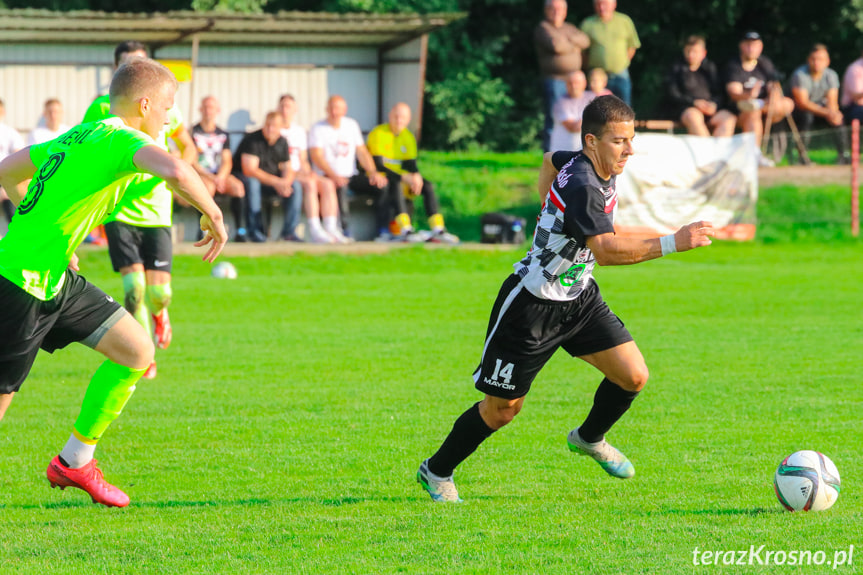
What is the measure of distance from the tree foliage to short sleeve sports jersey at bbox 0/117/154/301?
20.7 m

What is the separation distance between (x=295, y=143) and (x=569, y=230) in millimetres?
14277

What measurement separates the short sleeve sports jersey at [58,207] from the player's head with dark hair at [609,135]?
1.94m

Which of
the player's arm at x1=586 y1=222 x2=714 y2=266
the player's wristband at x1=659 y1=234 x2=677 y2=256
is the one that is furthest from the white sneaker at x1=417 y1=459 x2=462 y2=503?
the player's wristband at x1=659 y1=234 x2=677 y2=256

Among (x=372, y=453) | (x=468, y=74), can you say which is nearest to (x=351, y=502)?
(x=372, y=453)

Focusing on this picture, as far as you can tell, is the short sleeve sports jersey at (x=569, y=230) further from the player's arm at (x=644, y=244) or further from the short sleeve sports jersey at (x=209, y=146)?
the short sleeve sports jersey at (x=209, y=146)

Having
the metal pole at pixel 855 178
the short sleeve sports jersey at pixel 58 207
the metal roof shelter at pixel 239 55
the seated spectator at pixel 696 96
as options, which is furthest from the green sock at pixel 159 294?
the metal pole at pixel 855 178

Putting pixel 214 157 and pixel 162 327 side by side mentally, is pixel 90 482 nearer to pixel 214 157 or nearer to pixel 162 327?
pixel 162 327

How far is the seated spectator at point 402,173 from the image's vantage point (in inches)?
755

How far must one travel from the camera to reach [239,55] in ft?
71.5

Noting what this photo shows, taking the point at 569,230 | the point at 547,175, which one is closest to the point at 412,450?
the point at 547,175

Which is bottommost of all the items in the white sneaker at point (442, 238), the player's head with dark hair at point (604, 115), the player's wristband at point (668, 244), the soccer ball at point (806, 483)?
the white sneaker at point (442, 238)

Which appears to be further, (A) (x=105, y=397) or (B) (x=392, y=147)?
(B) (x=392, y=147)

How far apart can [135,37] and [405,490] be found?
16574mm

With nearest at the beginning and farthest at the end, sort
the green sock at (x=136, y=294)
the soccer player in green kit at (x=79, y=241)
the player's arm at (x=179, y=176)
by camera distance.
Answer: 1. the player's arm at (x=179, y=176)
2. the soccer player in green kit at (x=79, y=241)
3. the green sock at (x=136, y=294)
